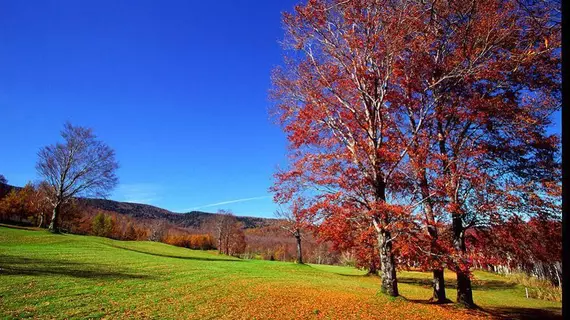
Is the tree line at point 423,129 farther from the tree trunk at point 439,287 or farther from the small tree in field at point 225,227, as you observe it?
the small tree in field at point 225,227

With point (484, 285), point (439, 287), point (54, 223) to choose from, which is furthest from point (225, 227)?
point (439, 287)

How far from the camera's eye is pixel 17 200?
2601 inches

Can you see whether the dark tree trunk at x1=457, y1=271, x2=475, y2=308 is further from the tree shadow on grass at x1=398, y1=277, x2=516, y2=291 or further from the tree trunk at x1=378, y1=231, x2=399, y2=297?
the tree shadow on grass at x1=398, y1=277, x2=516, y2=291

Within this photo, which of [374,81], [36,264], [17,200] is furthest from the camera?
[17,200]

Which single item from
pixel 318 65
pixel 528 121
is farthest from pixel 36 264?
pixel 528 121

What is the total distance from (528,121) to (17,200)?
82.4m

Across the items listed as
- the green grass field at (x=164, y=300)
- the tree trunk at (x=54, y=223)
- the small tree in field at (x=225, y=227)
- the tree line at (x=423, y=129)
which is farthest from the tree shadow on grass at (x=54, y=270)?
the small tree in field at (x=225, y=227)

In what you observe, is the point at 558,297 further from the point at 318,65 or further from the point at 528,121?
the point at 318,65

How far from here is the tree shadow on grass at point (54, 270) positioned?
1474cm

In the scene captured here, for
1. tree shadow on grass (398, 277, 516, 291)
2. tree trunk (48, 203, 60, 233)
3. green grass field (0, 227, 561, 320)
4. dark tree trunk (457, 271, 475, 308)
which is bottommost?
tree shadow on grass (398, 277, 516, 291)

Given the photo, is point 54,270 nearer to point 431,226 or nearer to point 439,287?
point 431,226

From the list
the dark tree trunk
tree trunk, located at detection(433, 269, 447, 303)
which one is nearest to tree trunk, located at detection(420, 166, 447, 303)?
tree trunk, located at detection(433, 269, 447, 303)

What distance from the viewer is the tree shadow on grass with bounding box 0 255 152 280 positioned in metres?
14.7

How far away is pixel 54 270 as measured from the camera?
15758mm
